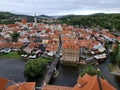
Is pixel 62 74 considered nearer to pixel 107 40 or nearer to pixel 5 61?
pixel 5 61

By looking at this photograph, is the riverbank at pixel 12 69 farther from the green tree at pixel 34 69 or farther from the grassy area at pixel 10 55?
the grassy area at pixel 10 55

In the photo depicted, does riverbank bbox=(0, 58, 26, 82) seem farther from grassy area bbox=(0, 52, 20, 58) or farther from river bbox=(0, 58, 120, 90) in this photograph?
grassy area bbox=(0, 52, 20, 58)

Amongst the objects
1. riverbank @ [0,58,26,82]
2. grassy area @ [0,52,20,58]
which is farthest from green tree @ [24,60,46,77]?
grassy area @ [0,52,20,58]

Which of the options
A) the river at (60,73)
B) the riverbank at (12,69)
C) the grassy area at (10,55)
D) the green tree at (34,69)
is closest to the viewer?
the river at (60,73)

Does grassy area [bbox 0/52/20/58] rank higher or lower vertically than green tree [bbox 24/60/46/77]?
lower

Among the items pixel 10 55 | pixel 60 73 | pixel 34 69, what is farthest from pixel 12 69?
pixel 10 55

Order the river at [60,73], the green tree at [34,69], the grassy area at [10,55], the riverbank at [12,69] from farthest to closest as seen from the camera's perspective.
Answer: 1. the grassy area at [10,55]
2. the riverbank at [12,69]
3. the green tree at [34,69]
4. the river at [60,73]

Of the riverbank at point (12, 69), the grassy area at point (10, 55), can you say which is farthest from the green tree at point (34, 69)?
the grassy area at point (10, 55)

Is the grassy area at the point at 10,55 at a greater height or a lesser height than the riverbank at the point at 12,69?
greater

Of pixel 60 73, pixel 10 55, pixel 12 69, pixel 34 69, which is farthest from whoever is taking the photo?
Answer: pixel 10 55

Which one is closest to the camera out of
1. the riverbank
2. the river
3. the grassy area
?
the river

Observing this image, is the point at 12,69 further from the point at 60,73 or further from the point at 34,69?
the point at 60,73
